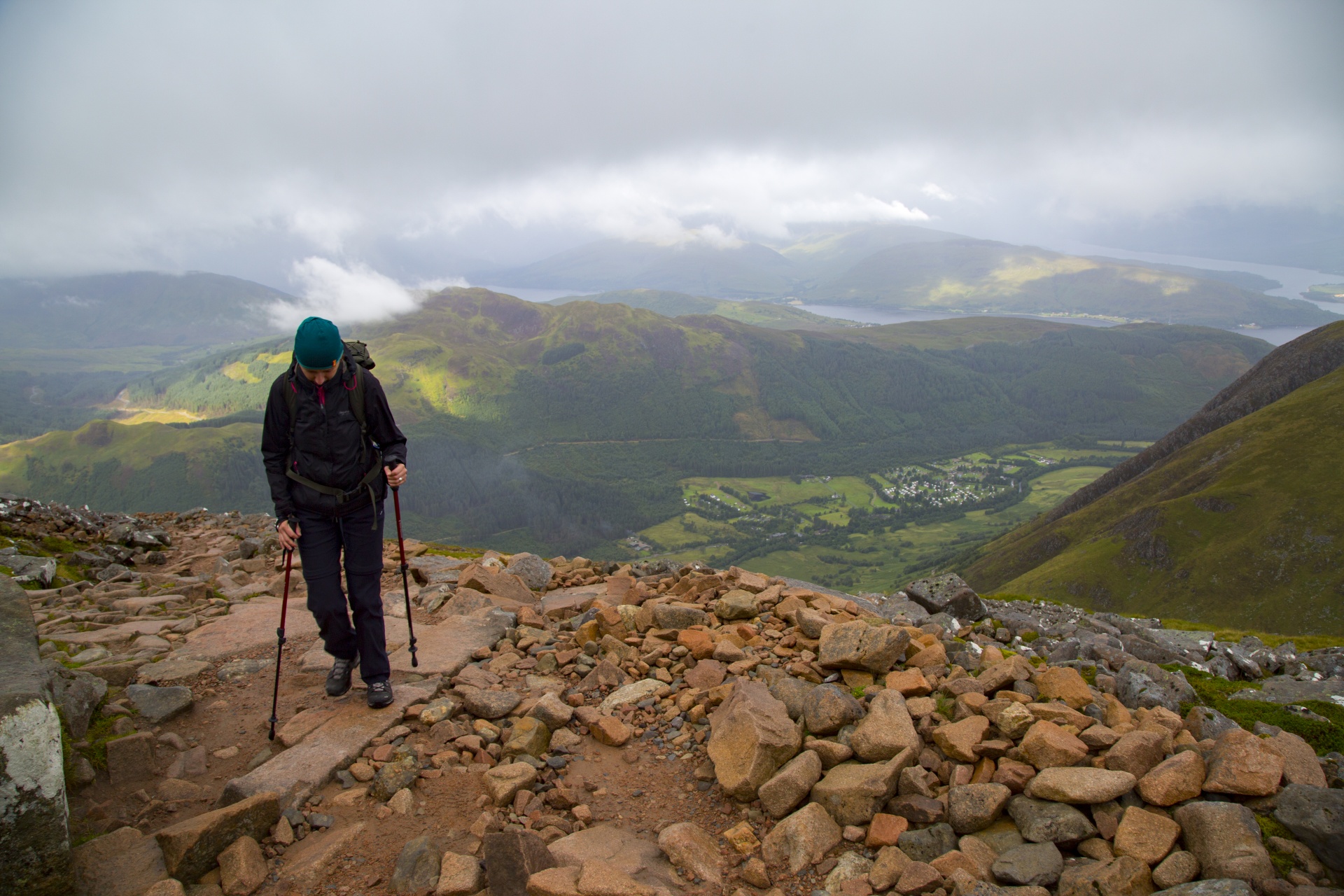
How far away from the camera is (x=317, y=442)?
782 cm

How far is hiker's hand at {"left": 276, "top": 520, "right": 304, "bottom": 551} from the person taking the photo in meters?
Result: 7.77

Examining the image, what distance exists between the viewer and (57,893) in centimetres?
513

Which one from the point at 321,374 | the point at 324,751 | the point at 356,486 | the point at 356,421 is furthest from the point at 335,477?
the point at 324,751

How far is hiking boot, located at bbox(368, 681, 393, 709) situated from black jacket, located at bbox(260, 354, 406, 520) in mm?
2296

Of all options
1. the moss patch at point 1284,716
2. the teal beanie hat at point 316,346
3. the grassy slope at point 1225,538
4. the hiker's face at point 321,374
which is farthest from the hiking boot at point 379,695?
the grassy slope at point 1225,538

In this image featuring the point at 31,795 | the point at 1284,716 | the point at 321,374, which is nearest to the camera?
the point at 31,795

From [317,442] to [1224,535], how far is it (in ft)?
452

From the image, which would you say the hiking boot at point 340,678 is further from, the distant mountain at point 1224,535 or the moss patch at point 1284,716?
the distant mountain at point 1224,535

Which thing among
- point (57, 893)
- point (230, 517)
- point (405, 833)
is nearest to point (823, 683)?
point (405, 833)

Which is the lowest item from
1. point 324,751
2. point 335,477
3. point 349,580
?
point 324,751

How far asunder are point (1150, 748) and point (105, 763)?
10.7m

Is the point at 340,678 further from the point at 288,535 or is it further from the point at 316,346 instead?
the point at 316,346

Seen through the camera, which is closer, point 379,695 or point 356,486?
point 356,486

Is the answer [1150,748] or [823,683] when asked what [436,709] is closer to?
[823,683]
